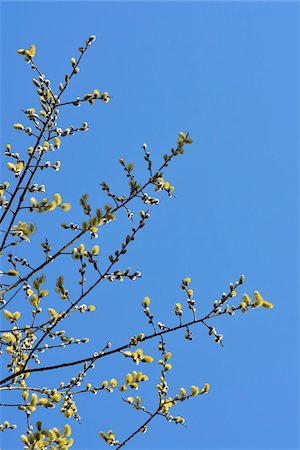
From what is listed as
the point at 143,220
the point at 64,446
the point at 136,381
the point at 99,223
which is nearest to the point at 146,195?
the point at 143,220

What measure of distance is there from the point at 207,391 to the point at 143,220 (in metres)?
1.73

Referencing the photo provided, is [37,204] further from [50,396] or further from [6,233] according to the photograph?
[50,396]

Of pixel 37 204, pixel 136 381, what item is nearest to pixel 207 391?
pixel 136 381

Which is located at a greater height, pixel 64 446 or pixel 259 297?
pixel 259 297

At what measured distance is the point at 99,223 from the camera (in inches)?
158

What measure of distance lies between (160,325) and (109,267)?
660mm

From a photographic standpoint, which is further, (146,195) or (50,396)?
(146,195)

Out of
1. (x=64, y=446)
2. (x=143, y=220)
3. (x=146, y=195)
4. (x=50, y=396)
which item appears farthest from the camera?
(x=146, y=195)

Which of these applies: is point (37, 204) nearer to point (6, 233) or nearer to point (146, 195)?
point (6, 233)

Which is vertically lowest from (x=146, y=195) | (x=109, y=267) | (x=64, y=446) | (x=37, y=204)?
(x=64, y=446)

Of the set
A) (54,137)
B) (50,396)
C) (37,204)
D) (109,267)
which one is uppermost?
(54,137)

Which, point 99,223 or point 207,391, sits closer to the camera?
point 99,223

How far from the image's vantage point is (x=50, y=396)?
12.8 ft

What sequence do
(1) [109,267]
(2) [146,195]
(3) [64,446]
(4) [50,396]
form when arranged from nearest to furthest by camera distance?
(3) [64,446]
(4) [50,396]
(1) [109,267]
(2) [146,195]
